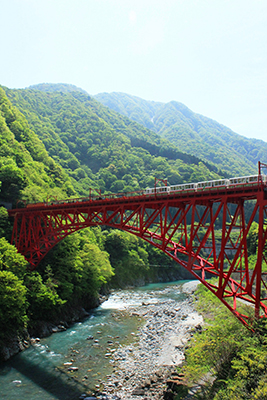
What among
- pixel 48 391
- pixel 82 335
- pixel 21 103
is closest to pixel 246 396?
pixel 48 391

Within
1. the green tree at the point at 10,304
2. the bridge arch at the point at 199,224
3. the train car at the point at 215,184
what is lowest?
the green tree at the point at 10,304

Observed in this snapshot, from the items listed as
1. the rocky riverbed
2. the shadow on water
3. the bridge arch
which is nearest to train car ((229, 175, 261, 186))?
the bridge arch

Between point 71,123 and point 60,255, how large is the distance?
117 m

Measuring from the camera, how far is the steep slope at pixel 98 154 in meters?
113

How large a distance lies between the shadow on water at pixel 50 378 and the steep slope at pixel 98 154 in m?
76.6

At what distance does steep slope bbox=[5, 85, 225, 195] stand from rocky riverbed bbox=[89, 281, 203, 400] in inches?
2702

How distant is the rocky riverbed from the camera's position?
55.2 feet

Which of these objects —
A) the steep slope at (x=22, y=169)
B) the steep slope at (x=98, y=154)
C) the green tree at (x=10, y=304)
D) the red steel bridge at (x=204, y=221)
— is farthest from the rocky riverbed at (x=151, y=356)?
the steep slope at (x=98, y=154)

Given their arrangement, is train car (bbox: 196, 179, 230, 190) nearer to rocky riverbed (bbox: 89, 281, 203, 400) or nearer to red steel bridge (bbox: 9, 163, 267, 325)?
red steel bridge (bbox: 9, 163, 267, 325)

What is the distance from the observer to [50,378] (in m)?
19.0

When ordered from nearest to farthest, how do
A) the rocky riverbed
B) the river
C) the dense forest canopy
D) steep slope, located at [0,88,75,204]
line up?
1. the rocky riverbed
2. the river
3. the dense forest canopy
4. steep slope, located at [0,88,75,204]

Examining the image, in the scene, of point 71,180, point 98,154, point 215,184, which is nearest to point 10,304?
point 215,184

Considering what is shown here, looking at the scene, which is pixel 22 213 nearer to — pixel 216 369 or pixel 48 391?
pixel 48 391

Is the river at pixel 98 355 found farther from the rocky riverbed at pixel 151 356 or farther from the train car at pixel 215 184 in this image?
the train car at pixel 215 184
